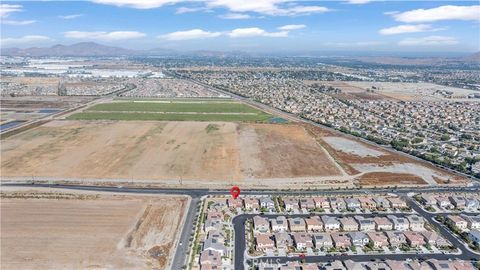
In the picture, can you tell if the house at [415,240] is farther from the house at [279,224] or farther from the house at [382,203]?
the house at [279,224]

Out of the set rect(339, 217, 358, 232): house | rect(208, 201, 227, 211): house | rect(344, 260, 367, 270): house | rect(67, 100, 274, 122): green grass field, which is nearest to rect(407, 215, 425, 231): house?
rect(339, 217, 358, 232): house

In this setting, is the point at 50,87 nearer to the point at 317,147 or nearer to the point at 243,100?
the point at 243,100

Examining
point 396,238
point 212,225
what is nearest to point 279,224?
point 212,225

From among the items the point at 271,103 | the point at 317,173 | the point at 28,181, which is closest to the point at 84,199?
the point at 28,181

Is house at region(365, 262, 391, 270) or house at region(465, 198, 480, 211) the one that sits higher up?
house at region(465, 198, 480, 211)

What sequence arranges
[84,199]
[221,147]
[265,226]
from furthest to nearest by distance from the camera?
[221,147]
[84,199]
[265,226]

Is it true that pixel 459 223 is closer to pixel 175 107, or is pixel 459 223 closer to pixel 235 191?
pixel 235 191

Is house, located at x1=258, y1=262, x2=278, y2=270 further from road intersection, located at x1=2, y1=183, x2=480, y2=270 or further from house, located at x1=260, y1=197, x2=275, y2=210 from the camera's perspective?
house, located at x1=260, y1=197, x2=275, y2=210
